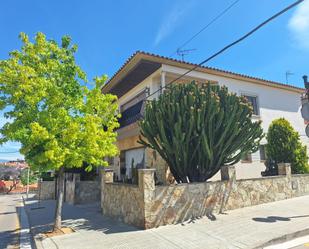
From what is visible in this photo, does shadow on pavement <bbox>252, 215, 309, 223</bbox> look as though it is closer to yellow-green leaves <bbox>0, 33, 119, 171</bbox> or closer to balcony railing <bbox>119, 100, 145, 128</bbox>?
yellow-green leaves <bbox>0, 33, 119, 171</bbox>

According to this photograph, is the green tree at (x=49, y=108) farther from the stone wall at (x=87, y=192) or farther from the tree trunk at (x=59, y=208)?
the stone wall at (x=87, y=192)

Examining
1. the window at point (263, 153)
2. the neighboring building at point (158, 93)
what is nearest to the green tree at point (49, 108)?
the neighboring building at point (158, 93)

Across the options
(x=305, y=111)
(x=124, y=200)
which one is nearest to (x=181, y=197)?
(x=124, y=200)

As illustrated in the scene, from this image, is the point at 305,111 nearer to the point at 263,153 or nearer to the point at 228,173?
the point at 228,173

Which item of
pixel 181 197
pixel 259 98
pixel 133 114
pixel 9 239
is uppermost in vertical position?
pixel 259 98

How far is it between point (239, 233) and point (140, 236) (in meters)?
2.56

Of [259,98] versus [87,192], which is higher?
[259,98]

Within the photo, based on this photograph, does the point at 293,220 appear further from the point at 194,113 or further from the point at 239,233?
the point at 194,113

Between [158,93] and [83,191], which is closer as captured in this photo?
[158,93]

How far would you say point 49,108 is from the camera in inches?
300

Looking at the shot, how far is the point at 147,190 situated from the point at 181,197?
1.27m

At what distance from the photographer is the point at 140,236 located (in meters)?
6.69

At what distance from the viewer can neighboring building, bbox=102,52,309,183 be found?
476 inches

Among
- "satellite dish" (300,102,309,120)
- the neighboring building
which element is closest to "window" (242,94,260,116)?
the neighboring building
